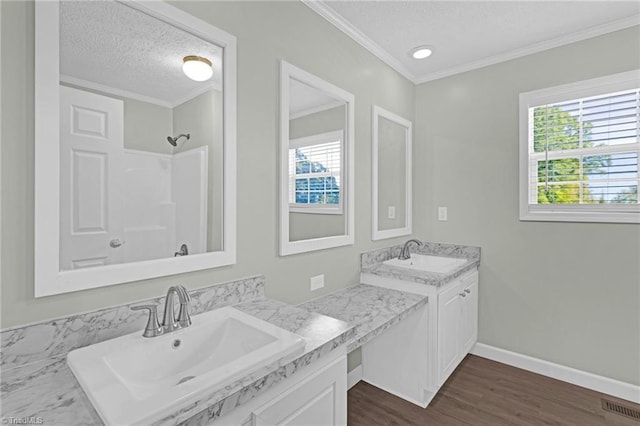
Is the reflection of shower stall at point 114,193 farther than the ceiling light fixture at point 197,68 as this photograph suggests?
No

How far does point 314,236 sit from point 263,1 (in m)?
1.33

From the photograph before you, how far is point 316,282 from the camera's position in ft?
6.74

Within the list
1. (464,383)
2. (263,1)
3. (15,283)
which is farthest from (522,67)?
(15,283)

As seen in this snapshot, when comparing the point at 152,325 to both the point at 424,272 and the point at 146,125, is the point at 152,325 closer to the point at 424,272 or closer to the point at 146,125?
the point at 146,125

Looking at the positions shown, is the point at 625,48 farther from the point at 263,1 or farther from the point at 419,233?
the point at 263,1

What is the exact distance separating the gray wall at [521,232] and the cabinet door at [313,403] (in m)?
2.08

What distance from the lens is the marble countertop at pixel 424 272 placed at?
7.16 ft

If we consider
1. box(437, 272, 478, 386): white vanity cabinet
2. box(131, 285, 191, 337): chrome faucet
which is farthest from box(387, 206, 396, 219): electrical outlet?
box(131, 285, 191, 337): chrome faucet

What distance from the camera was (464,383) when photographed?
2.40 meters

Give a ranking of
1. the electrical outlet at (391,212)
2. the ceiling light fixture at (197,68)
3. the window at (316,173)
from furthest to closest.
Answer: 1. the electrical outlet at (391,212)
2. the window at (316,173)
3. the ceiling light fixture at (197,68)

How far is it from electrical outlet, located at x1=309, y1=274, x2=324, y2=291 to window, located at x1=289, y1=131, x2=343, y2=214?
0.42 meters

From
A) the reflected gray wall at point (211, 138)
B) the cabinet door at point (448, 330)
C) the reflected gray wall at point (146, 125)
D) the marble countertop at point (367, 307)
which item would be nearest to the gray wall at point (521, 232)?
the cabinet door at point (448, 330)

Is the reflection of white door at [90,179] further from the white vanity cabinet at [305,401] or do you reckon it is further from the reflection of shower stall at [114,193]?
the white vanity cabinet at [305,401]

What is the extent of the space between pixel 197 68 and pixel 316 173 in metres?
0.89
